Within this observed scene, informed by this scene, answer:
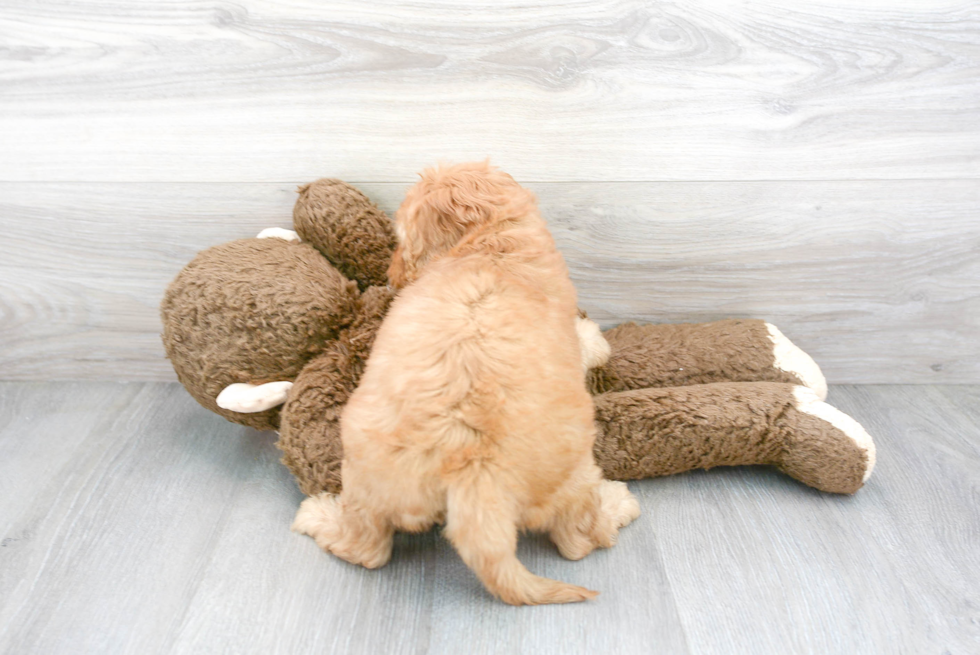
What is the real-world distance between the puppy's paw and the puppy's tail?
0.31m

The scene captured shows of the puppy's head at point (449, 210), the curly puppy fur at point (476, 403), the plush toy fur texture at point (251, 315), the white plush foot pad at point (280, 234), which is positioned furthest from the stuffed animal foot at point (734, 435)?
the white plush foot pad at point (280, 234)

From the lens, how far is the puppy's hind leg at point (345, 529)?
1147 mm

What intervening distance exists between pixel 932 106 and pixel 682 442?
3.07 ft

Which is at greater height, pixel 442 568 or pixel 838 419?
pixel 838 419

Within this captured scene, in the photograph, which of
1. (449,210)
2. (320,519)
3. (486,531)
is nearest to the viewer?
(486,531)

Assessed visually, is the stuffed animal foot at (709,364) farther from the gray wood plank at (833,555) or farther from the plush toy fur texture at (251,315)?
the plush toy fur texture at (251,315)

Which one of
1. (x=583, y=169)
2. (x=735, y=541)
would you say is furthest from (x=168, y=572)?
(x=583, y=169)

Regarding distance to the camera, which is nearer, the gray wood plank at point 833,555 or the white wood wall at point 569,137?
the gray wood plank at point 833,555

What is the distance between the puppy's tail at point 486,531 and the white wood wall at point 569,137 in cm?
78

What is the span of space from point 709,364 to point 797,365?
20cm

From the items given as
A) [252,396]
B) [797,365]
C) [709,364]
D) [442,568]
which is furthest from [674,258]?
[252,396]

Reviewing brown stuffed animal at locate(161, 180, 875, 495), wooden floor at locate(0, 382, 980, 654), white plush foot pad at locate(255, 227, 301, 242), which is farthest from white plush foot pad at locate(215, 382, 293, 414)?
white plush foot pad at locate(255, 227, 301, 242)

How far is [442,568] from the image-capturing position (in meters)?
1.22

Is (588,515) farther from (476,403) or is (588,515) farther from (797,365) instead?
(797,365)
